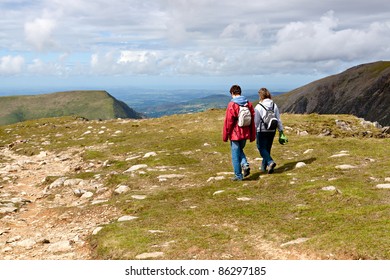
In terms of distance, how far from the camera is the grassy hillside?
8227 mm

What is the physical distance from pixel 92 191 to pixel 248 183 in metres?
7.30

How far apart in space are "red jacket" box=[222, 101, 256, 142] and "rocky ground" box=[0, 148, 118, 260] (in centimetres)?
560

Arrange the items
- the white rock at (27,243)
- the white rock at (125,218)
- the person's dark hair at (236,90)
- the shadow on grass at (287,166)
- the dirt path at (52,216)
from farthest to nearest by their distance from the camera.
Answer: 1. the shadow on grass at (287,166)
2. the person's dark hair at (236,90)
3. the white rock at (125,218)
4. the white rock at (27,243)
5. the dirt path at (52,216)

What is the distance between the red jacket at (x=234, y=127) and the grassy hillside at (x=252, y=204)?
197 cm

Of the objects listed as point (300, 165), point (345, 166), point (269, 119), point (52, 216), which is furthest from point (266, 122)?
point (52, 216)

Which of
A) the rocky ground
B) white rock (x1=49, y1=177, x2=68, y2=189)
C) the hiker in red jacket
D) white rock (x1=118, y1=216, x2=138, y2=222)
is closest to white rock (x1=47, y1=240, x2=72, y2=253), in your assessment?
the rocky ground

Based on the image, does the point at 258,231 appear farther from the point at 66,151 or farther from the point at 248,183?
the point at 66,151

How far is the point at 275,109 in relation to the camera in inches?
627

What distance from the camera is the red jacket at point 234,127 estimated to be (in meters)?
14.9

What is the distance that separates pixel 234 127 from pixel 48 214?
817 centimetres

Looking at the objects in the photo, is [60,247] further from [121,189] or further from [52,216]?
[121,189]

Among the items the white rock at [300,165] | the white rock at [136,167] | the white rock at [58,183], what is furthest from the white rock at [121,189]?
the white rock at [300,165]

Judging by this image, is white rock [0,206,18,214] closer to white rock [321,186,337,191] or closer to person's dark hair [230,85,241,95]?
person's dark hair [230,85,241,95]

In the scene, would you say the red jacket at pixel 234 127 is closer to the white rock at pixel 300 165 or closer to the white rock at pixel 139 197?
the white rock at pixel 300 165
